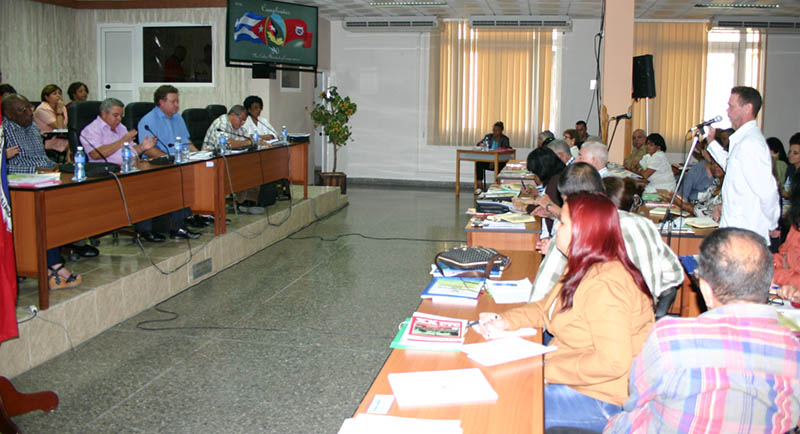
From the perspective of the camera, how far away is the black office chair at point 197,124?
24.6 ft

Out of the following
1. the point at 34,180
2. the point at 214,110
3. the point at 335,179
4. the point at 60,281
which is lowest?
the point at 60,281

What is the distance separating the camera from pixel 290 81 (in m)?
10.9

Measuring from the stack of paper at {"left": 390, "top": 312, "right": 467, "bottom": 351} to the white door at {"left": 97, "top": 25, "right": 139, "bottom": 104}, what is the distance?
905 centimetres

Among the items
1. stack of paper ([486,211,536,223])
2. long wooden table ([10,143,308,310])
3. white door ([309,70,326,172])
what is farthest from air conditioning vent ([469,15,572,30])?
stack of paper ([486,211,536,223])

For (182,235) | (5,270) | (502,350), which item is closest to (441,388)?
(502,350)

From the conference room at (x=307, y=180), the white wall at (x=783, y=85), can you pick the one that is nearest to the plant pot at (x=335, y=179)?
the conference room at (x=307, y=180)

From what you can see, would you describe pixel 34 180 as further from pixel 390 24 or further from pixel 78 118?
pixel 390 24

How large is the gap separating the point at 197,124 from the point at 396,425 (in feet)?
21.6

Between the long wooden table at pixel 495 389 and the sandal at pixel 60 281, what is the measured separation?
9.25 ft

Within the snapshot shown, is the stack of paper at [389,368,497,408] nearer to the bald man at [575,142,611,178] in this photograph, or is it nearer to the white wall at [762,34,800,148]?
the bald man at [575,142,611,178]

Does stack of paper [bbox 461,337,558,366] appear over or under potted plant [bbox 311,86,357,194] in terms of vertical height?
under

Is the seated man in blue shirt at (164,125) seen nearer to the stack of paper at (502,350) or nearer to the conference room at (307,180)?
the conference room at (307,180)

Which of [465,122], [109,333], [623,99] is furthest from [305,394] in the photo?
[465,122]

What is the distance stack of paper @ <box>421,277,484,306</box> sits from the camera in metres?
2.73
